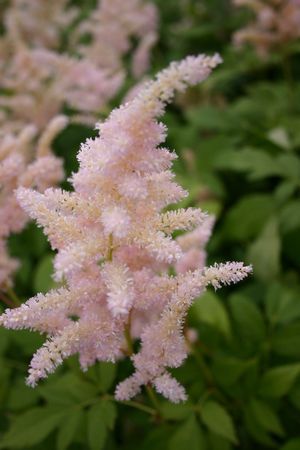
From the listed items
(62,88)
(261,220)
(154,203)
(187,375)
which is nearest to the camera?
(154,203)

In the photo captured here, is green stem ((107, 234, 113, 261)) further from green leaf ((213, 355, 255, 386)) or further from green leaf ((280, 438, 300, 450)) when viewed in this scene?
green leaf ((280, 438, 300, 450))

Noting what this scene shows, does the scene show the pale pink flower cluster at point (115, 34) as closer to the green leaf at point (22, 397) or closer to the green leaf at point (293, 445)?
the green leaf at point (22, 397)

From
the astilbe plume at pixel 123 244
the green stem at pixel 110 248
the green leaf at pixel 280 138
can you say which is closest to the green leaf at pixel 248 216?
the green leaf at pixel 280 138

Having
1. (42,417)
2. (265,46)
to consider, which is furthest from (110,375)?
(265,46)

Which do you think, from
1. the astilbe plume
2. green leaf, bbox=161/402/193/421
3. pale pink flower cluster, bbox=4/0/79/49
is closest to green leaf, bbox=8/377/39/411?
green leaf, bbox=161/402/193/421

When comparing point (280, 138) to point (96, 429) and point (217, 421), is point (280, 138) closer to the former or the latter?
point (217, 421)

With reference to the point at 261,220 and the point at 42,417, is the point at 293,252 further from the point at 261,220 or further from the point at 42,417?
the point at 42,417
